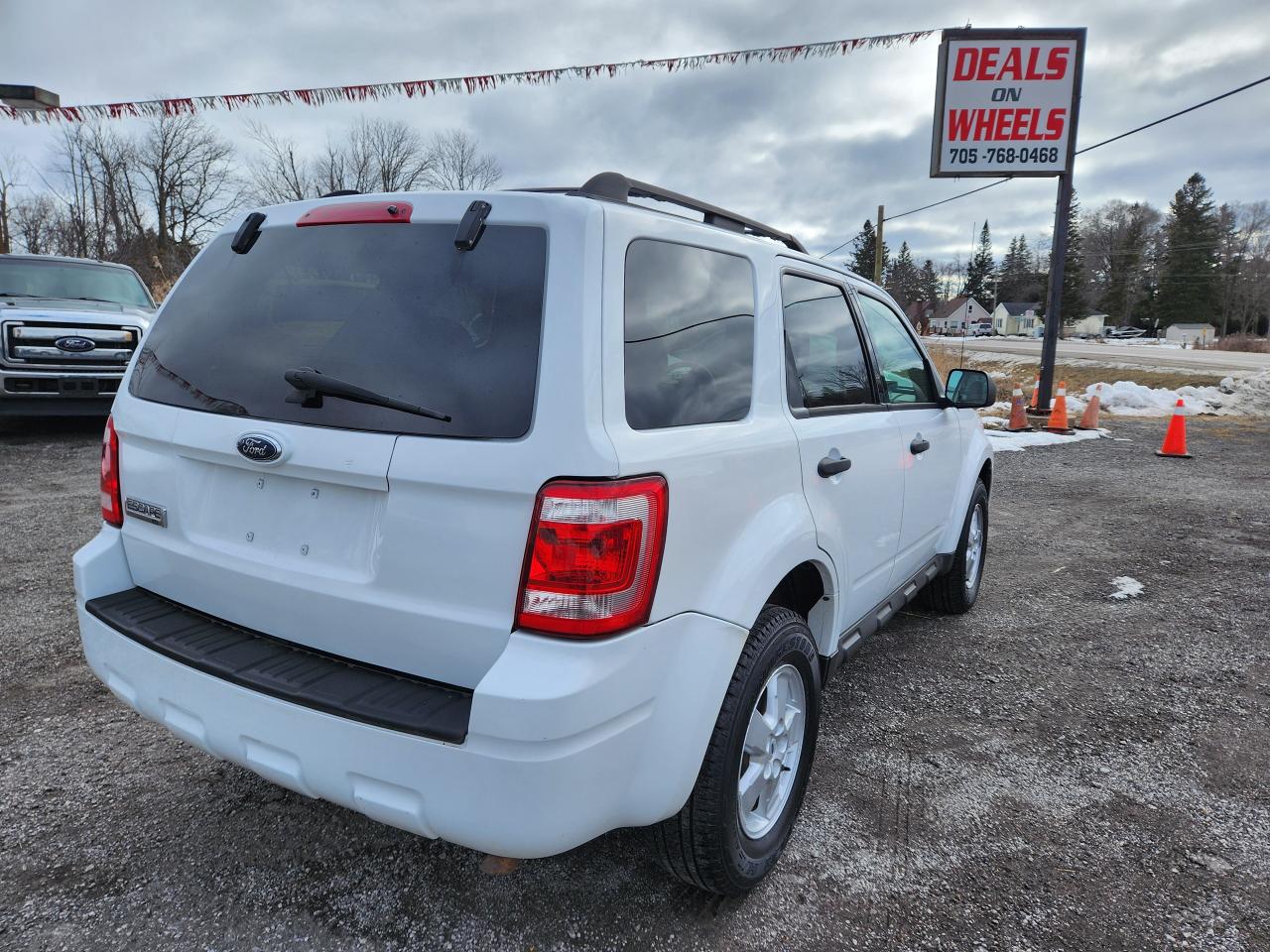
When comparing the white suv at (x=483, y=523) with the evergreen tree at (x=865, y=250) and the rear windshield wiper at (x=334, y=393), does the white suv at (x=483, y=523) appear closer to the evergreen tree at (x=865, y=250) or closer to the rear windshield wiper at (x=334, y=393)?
the rear windshield wiper at (x=334, y=393)

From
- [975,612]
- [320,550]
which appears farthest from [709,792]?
[975,612]

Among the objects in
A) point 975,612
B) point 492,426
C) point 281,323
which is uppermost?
point 281,323

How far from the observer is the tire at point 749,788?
75.4 inches

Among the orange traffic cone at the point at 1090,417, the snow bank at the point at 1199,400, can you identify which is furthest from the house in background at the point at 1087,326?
the orange traffic cone at the point at 1090,417

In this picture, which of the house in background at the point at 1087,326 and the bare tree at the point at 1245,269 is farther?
the house in background at the point at 1087,326

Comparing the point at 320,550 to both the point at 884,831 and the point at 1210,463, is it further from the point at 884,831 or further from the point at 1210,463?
the point at 1210,463

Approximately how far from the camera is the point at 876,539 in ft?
9.56

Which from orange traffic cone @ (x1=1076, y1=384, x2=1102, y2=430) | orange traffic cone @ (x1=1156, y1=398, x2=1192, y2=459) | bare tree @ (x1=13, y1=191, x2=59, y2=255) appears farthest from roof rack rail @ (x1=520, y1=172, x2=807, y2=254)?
bare tree @ (x1=13, y1=191, x2=59, y2=255)

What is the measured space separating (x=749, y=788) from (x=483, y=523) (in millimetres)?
1142

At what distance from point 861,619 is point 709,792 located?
1265 mm

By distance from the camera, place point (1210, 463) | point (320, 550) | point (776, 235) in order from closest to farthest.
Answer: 1. point (320, 550)
2. point (776, 235)
3. point (1210, 463)

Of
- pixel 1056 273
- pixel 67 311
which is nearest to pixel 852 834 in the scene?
pixel 67 311

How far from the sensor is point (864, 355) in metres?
3.09

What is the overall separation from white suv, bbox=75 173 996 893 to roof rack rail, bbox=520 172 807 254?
0.6 inches
